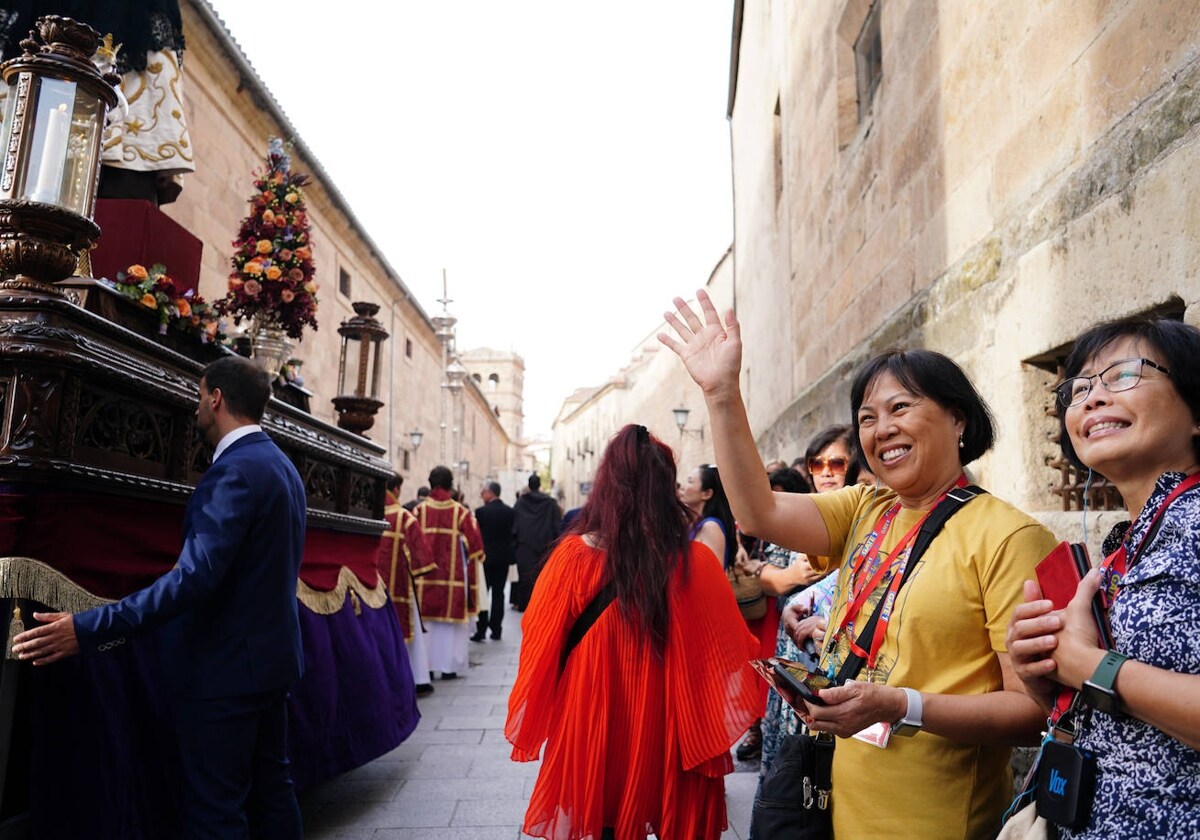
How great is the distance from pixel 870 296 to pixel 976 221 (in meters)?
2.39

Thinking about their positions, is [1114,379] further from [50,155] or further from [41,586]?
[50,155]

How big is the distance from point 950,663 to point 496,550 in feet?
37.0

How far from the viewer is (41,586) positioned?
2684 mm

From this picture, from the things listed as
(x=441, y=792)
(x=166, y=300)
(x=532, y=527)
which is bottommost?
(x=441, y=792)

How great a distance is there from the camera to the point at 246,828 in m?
3.05

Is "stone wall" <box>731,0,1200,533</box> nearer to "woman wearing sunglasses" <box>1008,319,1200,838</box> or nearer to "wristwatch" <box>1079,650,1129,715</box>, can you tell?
"woman wearing sunglasses" <box>1008,319,1200,838</box>

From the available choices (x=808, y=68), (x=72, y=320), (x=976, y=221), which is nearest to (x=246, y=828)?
(x=72, y=320)

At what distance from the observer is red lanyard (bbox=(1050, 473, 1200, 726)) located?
148 centimetres

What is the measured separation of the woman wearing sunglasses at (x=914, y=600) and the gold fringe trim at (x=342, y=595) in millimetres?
2665

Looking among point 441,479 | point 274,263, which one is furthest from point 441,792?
point 441,479

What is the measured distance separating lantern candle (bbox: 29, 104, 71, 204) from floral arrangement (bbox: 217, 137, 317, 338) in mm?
1932

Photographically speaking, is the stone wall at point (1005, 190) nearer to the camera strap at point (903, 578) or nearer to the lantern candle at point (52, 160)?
the camera strap at point (903, 578)

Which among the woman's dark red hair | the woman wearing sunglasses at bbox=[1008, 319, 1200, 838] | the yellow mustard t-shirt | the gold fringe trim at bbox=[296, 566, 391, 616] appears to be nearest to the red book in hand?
the woman wearing sunglasses at bbox=[1008, 319, 1200, 838]

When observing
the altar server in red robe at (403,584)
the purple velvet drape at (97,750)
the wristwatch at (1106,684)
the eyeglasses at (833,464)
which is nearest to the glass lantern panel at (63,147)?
the purple velvet drape at (97,750)
